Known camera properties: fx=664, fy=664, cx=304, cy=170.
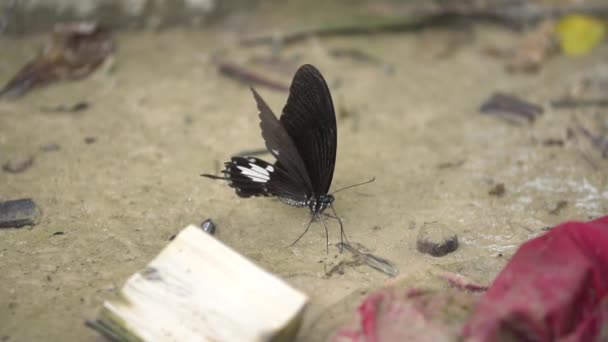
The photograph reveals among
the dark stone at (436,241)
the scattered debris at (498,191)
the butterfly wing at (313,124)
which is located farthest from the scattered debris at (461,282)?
the scattered debris at (498,191)

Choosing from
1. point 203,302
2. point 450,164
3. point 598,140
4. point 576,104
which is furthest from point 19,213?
point 576,104

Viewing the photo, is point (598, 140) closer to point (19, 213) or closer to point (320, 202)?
point (320, 202)

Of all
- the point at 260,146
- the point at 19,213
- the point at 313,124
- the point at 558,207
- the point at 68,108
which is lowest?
the point at 558,207

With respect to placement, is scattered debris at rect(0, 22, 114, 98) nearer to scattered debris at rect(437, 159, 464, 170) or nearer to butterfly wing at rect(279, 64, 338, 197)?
butterfly wing at rect(279, 64, 338, 197)

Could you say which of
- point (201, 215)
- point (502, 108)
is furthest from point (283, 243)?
point (502, 108)

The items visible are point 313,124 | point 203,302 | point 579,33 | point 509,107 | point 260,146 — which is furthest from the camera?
point 579,33

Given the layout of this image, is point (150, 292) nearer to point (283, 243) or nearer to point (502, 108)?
point (283, 243)
